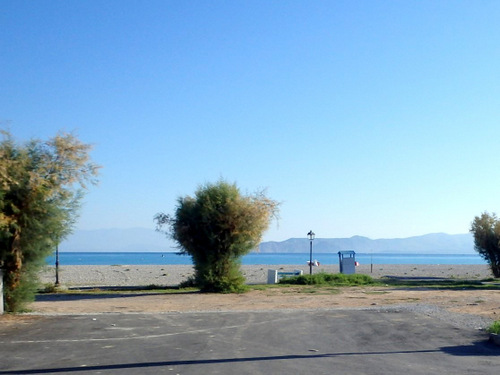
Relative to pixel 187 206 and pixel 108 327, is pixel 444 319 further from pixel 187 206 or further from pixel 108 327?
pixel 187 206

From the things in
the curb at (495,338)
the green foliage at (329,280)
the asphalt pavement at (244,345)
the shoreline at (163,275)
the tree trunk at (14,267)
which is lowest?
the shoreline at (163,275)

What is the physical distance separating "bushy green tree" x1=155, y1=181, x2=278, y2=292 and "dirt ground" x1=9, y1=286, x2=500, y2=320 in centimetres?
132

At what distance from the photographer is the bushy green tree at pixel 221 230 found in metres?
29.4

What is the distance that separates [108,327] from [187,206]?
1539 cm

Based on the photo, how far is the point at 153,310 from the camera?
20484 mm

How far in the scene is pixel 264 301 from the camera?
24.4 metres

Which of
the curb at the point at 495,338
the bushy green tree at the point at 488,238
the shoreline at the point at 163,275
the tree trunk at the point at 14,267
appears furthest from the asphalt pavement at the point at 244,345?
the bushy green tree at the point at 488,238

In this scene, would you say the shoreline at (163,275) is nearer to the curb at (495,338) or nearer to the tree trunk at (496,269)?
the tree trunk at (496,269)

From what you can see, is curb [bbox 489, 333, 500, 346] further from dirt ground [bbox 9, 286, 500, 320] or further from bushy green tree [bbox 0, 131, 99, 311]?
bushy green tree [bbox 0, 131, 99, 311]

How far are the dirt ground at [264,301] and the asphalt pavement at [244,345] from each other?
10.7ft

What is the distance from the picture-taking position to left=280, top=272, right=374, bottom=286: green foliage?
119ft

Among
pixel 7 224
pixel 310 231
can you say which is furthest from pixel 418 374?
pixel 310 231

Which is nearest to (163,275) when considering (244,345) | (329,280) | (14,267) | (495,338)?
(329,280)

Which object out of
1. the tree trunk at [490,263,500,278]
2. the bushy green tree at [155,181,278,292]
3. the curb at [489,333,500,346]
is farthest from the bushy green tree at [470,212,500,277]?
the curb at [489,333,500,346]
